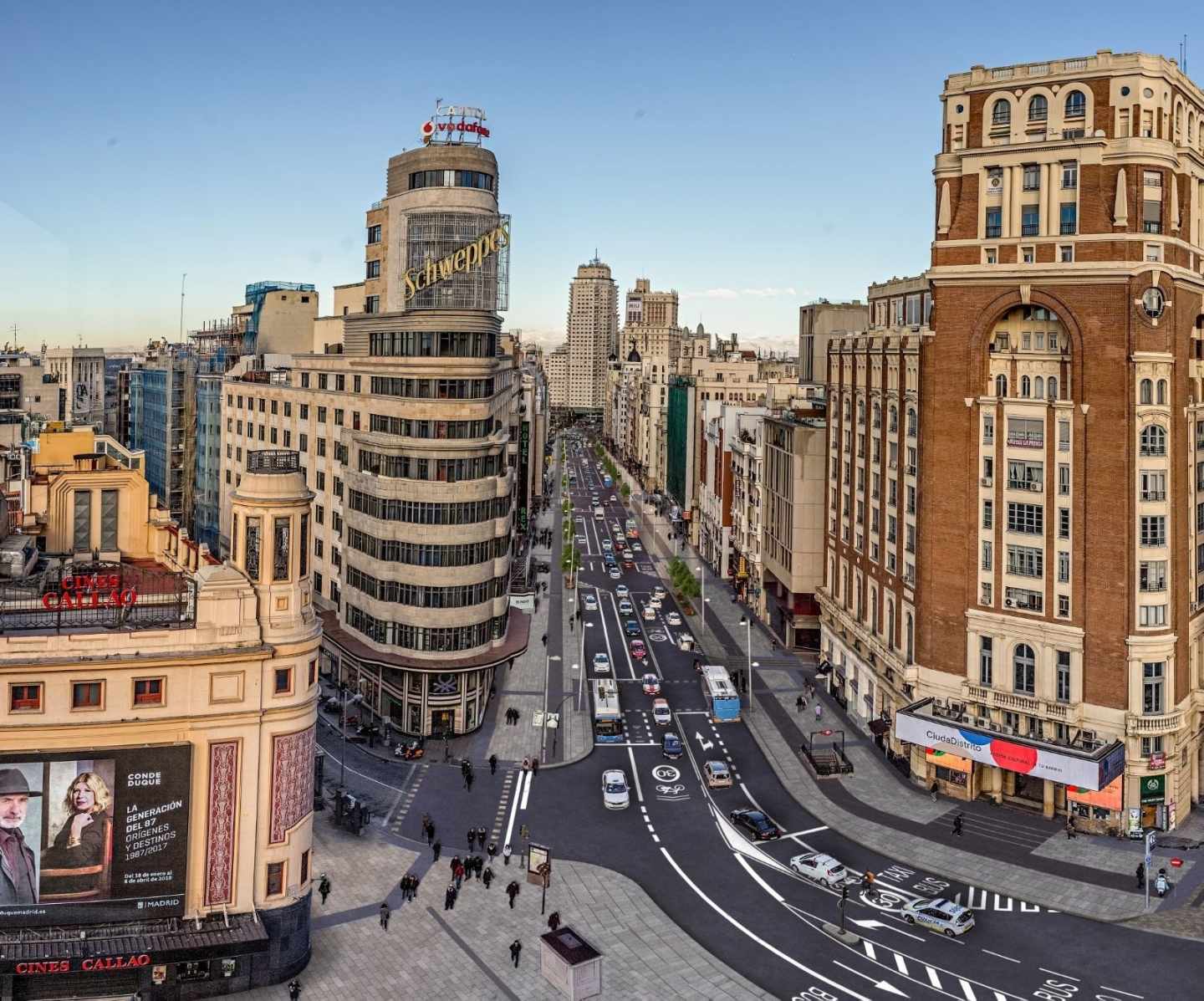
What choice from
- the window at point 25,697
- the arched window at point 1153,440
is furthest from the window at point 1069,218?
the window at point 25,697

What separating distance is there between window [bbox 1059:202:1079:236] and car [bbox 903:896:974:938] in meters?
41.6

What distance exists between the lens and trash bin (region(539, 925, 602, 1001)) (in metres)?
43.0

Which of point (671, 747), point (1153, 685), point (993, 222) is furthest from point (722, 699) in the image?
point (993, 222)

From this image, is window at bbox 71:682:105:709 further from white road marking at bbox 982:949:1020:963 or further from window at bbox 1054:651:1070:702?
window at bbox 1054:651:1070:702

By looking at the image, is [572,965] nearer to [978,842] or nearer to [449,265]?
[978,842]

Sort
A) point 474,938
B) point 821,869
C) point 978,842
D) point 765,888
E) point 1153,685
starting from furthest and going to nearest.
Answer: point 1153,685
point 978,842
point 821,869
point 765,888
point 474,938

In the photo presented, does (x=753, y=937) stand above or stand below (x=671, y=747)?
below

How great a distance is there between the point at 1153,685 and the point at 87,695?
→ 191 feet

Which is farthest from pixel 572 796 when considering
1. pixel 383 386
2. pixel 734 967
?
pixel 383 386

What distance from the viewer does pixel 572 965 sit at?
1686 inches

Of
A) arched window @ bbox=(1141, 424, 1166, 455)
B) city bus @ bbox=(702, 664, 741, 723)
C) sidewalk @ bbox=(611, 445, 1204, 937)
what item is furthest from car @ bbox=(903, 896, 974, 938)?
city bus @ bbox=(702, 664, 741, 723)

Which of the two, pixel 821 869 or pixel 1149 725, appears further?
pixel 1149 725

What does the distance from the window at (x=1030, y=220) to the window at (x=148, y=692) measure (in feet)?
189

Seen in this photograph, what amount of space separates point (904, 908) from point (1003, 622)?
22.5 metres
